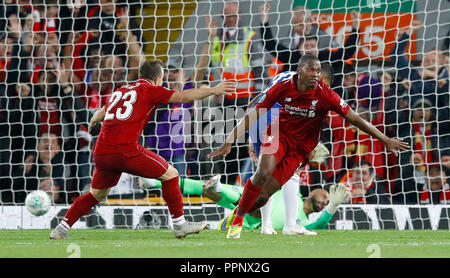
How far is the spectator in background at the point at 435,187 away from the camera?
32.1 ft

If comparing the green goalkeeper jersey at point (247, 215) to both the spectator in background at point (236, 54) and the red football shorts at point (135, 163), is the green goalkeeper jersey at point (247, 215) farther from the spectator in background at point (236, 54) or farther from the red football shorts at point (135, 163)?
the spectator in background at point (236, 54)

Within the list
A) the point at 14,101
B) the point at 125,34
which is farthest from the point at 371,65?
the point at 14,101

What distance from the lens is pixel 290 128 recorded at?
23.0ft

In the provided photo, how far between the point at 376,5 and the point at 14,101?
17.0ft

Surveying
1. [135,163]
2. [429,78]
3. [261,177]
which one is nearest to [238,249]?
[261,177]

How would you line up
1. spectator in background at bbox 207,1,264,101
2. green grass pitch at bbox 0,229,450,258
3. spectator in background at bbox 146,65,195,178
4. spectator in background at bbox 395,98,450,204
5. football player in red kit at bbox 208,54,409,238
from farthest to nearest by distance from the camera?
spectator in background at bbox 207,1,264,101, spectator in background at bbox 146,65,195,178, spectator in background at bbox 395,98,450,204, football player in red kit at bbox 208,54,409,238, green grass pitch at bbox 0,229,450,258

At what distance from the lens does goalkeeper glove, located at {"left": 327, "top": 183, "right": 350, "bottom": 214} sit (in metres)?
8.26

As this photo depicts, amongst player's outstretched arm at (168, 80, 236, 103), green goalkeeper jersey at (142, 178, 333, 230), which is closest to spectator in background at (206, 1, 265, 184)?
green goalkeeper jersey at (142, 178, 333, 230)

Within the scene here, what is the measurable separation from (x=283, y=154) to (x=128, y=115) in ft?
4.65

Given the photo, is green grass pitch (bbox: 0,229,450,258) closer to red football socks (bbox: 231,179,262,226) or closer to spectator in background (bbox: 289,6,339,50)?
red football socks (bbox: 231,179,262,226)

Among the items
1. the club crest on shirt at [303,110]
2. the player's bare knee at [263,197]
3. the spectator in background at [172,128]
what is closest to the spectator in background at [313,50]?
the spectator in background at [172,128]

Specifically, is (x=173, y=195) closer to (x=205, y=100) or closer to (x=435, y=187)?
(x=205, y=100)

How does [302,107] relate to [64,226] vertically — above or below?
above

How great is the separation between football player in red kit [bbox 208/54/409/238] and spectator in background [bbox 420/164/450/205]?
3.35 meters
